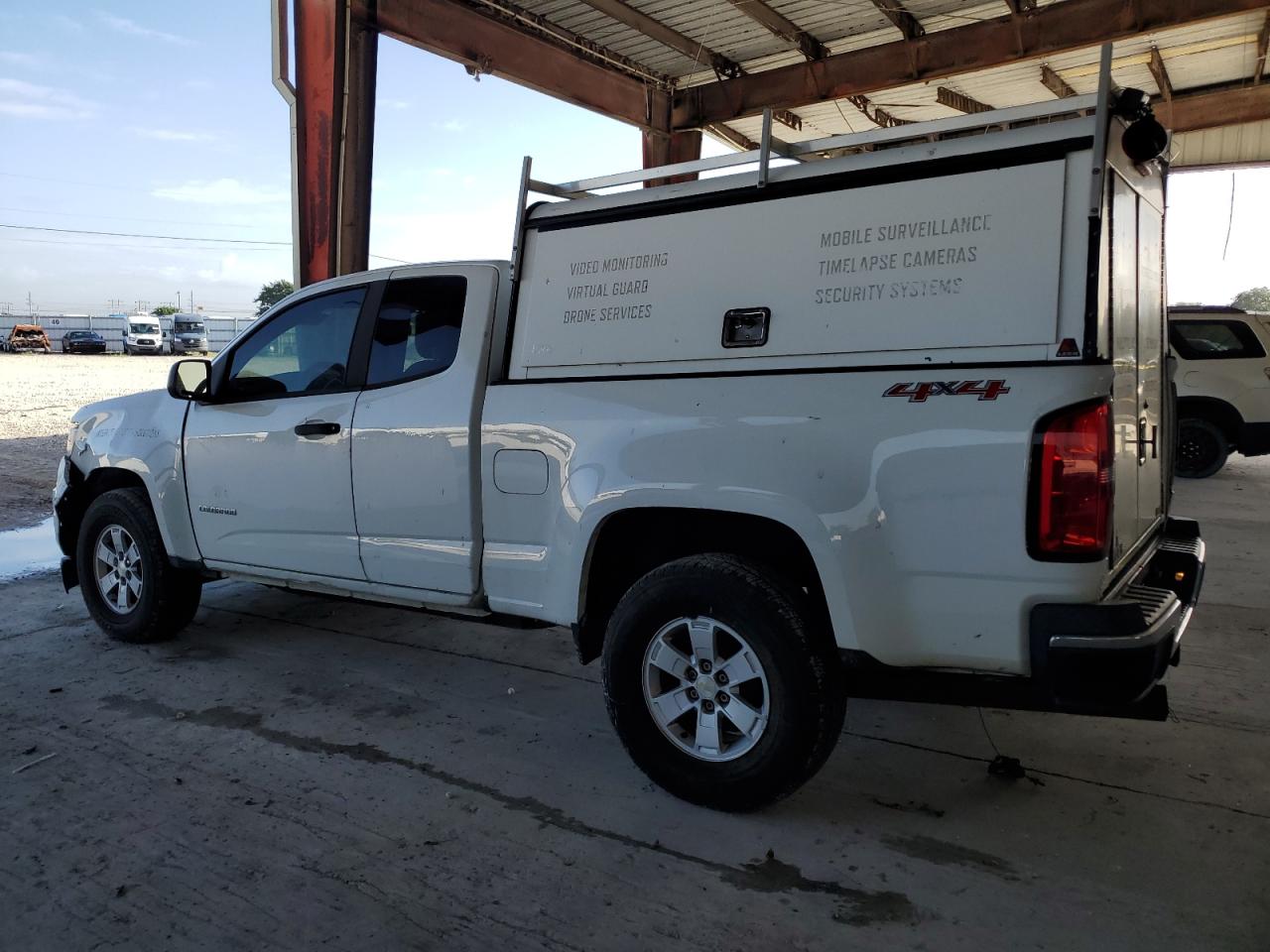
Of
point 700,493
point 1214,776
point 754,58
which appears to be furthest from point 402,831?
point 754,58

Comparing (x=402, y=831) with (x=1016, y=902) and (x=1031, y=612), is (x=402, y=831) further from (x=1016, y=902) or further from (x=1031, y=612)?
(x=1031, y=612)

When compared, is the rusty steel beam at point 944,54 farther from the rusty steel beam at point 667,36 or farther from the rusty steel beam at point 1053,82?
the rusty steel beam at point 1053,82

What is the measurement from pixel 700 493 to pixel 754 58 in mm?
11264

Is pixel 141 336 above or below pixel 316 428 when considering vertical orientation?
above

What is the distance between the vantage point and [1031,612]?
2650 millimetres

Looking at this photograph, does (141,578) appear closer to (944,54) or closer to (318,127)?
(318,127)

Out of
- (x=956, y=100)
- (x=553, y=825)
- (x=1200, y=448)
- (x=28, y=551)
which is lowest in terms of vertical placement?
(x=553, y=825)

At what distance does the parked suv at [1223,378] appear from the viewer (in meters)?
10.3

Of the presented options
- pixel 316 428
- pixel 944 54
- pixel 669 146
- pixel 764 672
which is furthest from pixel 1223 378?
pixel 316 428

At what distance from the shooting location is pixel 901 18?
11.2m

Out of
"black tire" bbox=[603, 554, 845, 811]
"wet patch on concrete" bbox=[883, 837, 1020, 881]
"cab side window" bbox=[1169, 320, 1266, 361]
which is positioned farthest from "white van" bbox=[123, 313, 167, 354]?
"wet patch on concrete" bbox=[883, 837, 1020, 881]

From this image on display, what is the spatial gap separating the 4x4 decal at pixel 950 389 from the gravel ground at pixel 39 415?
26.6 ft

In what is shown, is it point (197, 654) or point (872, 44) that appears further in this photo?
point (872, 44)

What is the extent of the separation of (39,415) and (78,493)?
43.2 ft
